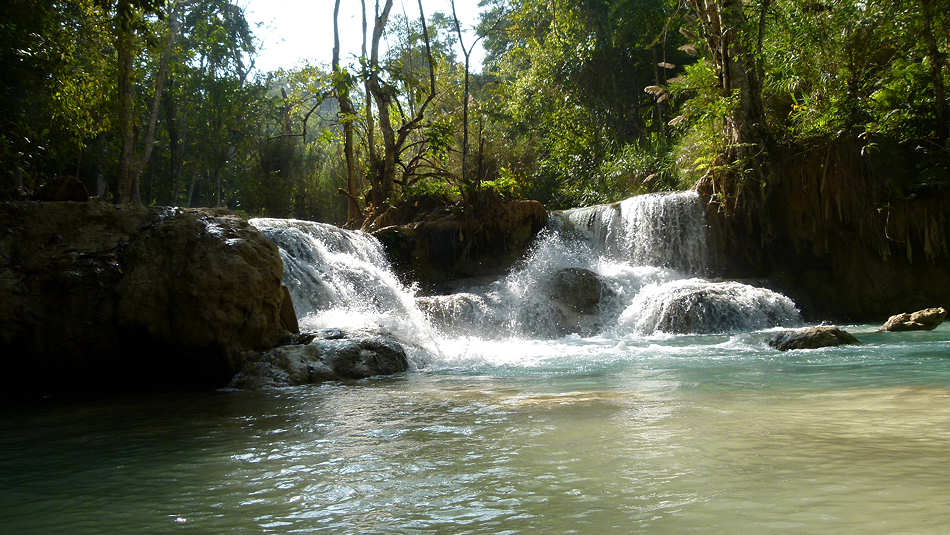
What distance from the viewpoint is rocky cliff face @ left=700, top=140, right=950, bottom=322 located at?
13109 millimetres

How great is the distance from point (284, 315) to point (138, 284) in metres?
1.95

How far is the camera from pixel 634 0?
72.5 feet

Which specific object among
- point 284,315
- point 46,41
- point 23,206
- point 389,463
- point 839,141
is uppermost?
→ point 46,41

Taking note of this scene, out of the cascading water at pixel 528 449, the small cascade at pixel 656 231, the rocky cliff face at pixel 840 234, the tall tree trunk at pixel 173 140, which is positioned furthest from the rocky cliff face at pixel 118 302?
the tall tree trunk at pixel 173 140

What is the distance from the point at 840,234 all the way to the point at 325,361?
1091 cm

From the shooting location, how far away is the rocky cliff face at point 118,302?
24.3 feet

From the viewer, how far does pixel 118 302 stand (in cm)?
759

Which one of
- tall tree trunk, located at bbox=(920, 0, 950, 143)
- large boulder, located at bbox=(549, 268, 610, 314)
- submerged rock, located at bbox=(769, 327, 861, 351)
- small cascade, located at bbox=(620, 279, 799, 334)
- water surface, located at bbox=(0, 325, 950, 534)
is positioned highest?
tall tree trunk, located at bbox=(920, 0, 950, 143)

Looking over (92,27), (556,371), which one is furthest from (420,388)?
(92,27)

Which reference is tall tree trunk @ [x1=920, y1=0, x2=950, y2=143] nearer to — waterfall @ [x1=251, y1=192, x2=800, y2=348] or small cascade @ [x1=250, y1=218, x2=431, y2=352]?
waterfall @ [x1=251, y1=192, x2=800, y2=348]

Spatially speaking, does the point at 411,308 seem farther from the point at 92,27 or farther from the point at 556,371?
the point at 92,27

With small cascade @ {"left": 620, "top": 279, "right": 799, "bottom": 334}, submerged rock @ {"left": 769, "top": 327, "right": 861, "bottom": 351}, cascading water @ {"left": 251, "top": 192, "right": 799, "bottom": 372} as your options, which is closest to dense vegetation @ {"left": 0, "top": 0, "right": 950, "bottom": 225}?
cascading water @ {"left": 251, "top": 192, "right": 799, "bottom": 372}

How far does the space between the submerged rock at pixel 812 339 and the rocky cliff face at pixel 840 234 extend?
4.84m

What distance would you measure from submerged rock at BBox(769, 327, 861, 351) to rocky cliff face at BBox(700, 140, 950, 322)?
484cm
